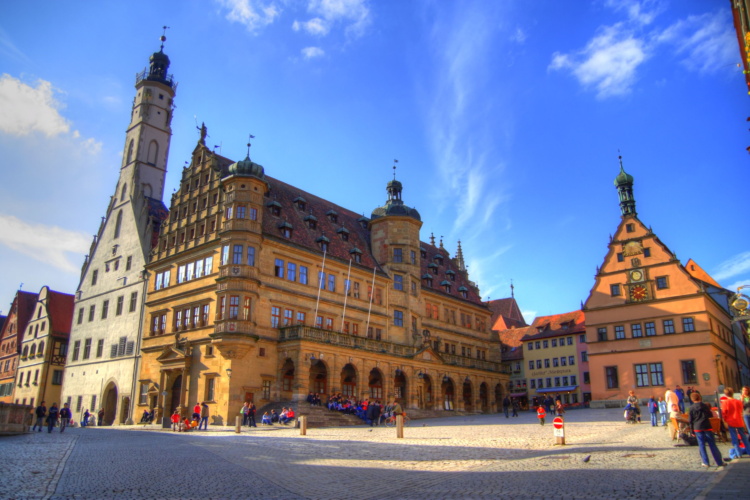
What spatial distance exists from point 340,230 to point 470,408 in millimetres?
22418

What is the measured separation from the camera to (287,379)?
4338 centimetres

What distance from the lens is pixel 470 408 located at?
2345 inches

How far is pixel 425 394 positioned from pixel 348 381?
399 inches

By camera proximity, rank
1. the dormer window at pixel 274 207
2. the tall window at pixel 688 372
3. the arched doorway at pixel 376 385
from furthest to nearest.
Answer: the tall window at pixel 688 372, the arched doorway at pixel 376 385, the dormer window at pixel 274 207

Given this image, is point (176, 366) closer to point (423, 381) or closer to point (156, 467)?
point (423, 381)

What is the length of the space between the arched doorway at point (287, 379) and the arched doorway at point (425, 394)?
13.7 m

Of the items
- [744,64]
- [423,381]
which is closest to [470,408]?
[423,381]

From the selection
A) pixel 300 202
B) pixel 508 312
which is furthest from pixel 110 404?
pixel 508 312

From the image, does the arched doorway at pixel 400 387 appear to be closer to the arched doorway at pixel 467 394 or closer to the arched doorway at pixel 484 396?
the arched doorway at pixel 467 394

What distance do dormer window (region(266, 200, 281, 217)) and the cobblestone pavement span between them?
2677 cm

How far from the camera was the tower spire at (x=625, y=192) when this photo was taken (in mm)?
58031

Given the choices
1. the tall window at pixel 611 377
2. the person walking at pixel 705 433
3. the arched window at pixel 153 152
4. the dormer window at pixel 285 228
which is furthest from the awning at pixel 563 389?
the person walking at pixel 705 433

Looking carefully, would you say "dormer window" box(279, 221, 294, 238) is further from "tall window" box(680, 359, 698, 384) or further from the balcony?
"tall window" box(680, 359, 698, 384)

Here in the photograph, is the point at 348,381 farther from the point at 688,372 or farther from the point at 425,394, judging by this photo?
the point at 688,372
